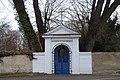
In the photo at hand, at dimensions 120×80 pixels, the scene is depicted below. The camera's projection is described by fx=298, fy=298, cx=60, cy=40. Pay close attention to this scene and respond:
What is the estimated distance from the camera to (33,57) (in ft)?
94.9

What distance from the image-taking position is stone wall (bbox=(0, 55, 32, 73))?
1134 inches

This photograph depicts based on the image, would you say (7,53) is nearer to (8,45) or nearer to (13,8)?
(13,8)

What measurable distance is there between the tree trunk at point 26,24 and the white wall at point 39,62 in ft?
8.47

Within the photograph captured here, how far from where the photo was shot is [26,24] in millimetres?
31203

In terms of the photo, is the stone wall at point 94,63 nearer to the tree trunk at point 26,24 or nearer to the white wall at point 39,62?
the white wall at point 39,62

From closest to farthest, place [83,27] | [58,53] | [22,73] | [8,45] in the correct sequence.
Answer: [22,73], [58,53], [83,27], [8,45]

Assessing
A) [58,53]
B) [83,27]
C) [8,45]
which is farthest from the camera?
[8,45]

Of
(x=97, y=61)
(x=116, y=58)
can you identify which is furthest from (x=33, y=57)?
(x=116, y=58)

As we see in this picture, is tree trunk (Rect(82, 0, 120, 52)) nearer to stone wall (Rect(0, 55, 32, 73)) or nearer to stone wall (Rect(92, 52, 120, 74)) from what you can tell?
stone wall (Rect(92, 52, 120, 74))

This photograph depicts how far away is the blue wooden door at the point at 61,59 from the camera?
29375 mm

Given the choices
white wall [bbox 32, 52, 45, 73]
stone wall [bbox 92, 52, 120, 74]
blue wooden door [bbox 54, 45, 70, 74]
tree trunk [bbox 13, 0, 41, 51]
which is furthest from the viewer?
tree trunk [bbox 13, 0, 41, 51]

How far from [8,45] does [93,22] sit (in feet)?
132

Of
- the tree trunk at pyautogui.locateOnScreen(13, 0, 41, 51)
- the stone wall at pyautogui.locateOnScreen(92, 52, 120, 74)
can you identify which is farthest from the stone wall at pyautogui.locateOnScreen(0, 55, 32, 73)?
the stone wall at pyautogui.locateOnScreen(92, 52, 120, 74)

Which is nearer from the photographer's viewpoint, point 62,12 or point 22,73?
point 22,73
